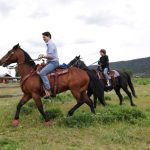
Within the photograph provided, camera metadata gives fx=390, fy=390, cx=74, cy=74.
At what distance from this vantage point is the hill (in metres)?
97.5

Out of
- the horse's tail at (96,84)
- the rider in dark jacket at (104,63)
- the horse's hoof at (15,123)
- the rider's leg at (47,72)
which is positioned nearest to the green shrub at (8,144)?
the horse's hoof at (15,123)

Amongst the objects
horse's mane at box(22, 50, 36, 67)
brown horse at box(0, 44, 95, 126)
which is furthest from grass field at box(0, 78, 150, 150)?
horse's mane at box(22, 50, 36, 67)

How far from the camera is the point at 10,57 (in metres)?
12.2

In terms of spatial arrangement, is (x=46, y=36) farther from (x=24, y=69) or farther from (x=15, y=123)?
(x=15, y=123)

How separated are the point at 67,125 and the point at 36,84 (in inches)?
67.3

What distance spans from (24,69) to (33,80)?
60 centimetres

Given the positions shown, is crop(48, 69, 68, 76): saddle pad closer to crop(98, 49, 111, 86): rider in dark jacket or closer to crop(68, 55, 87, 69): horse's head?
crop(68, 55, 87, 69): horse's head

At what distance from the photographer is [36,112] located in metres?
13.6

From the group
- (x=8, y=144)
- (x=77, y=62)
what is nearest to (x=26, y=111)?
(x=77, y=62)

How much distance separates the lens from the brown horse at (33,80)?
11766mm

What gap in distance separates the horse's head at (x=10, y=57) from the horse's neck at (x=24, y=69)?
0.30m

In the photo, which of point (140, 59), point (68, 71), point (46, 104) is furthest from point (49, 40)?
point (140, 59)

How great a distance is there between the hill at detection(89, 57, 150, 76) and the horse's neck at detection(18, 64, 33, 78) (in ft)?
276

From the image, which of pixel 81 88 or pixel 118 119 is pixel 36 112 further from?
pixel 118 119
